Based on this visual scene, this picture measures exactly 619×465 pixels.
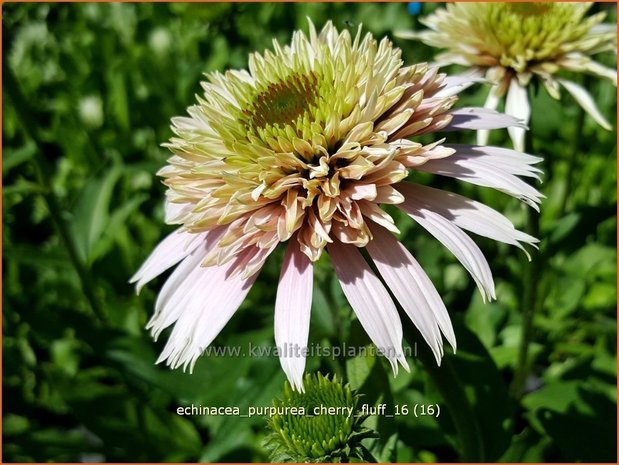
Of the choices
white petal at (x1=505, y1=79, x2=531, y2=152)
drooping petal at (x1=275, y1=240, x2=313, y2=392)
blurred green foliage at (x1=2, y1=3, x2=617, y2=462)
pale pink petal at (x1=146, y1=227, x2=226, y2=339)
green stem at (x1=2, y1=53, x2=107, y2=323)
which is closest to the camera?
drooping petal at (x1=275, y1=240, x2=313, y2=392)

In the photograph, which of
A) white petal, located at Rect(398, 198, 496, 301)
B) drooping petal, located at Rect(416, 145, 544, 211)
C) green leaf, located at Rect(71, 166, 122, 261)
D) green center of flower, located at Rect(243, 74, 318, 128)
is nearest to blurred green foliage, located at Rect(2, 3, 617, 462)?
green leaf, located at Rect(71, 166, 122, 261)

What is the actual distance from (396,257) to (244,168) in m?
0.24

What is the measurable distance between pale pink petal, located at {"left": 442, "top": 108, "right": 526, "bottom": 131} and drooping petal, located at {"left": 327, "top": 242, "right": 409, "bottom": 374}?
0.84 ft

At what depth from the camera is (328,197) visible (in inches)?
35.5

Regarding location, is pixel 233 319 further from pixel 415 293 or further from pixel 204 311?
pixel 415 293

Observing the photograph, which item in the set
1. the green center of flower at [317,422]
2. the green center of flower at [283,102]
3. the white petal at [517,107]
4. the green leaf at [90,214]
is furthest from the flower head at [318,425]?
the green leaf at [90,214]

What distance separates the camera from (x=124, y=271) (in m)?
2.13

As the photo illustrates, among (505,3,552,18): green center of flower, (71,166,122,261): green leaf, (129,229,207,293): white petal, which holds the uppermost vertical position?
(505,3,552,18): green center of flower

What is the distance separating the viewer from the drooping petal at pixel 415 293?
33.2 inches

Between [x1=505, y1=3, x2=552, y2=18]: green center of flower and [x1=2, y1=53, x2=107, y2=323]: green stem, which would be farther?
[x1=2, y1=53, x2=107, y2=323]: green stem

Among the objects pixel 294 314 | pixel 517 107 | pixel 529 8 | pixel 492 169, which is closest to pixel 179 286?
pixel 294 314

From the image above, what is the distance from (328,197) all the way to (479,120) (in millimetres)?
285

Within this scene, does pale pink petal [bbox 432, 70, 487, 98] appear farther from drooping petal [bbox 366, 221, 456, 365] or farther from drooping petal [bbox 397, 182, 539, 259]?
drooping petal [bbox 366, 221, 456, 365]

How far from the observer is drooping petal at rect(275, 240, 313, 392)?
83cm
